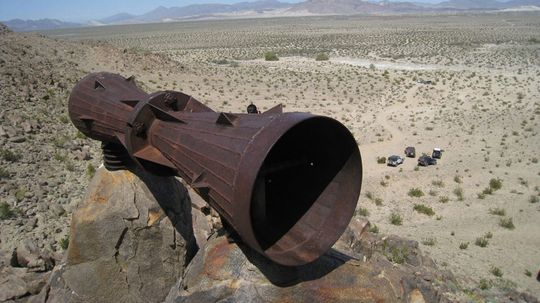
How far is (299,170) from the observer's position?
5035 mm

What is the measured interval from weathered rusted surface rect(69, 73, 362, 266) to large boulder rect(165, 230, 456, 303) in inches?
27.2

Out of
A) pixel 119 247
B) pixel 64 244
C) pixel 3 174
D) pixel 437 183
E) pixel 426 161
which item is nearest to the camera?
pixel 119 247

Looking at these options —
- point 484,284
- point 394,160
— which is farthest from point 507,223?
point 394,160

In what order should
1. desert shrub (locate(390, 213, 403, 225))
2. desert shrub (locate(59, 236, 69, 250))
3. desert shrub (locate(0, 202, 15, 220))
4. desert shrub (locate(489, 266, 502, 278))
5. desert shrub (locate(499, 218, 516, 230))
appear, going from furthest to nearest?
desert shrub (locate(390, 213, 403, 225))
desert shrub (locate(499, 218, 516, 230))
desert shrub (locate(489, 266, 502, 278))
desert shrub (locate(0, 202, 15, 220))
desert shrub (locate(59, 236, 69, 250))

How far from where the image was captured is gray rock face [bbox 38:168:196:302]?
21.5 feet

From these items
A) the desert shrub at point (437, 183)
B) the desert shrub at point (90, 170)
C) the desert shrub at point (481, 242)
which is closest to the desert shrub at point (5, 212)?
the desert shrub at point (90, 170)

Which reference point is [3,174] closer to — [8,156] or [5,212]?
[8,156]

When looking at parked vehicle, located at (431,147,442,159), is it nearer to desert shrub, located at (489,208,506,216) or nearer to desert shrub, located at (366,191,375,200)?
desert shrub, located at (489,208,506,216)

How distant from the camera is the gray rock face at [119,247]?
6566 mm

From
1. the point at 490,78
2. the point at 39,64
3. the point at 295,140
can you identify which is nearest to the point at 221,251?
the point at 295,140

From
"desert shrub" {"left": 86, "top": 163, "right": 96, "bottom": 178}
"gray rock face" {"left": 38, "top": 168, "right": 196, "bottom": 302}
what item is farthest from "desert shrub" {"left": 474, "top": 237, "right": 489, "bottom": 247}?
"desert shrub" {"left": 86, "top": 163, "right": 96, "bottom": 178}

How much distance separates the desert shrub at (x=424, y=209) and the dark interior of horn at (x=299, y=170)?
11.5 m

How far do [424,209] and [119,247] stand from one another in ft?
38.2

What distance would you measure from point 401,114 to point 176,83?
15613mm
